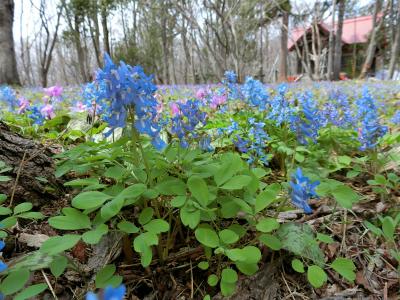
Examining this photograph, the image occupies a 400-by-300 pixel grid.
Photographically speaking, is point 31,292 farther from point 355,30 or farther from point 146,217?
point 355,30

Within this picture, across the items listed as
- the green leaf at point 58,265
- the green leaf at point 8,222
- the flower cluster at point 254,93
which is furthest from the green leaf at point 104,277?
the flower cluster at point 254,93

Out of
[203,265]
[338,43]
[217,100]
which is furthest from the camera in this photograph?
[338,43]

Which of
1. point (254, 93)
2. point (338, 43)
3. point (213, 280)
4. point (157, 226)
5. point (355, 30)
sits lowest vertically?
point (213, 280)

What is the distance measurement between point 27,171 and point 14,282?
715mm

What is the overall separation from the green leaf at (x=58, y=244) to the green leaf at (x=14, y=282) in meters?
0.08

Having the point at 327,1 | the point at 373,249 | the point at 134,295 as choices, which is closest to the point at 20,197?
the point at 134,295

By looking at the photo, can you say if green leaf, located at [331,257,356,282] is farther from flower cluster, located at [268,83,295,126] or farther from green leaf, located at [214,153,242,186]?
flower cluster, located at [268,83,295,126]

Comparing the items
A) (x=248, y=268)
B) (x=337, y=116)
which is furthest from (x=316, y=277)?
(x=337, y=116)

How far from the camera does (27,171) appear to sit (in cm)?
146

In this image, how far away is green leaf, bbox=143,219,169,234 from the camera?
0.98 metres

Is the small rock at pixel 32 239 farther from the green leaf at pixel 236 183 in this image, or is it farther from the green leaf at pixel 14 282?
the green leaf at pixel 236 183

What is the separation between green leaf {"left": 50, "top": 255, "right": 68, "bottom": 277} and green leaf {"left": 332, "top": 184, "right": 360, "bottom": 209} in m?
0.93

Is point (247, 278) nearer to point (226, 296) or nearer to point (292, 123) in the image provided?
point (226, 296)

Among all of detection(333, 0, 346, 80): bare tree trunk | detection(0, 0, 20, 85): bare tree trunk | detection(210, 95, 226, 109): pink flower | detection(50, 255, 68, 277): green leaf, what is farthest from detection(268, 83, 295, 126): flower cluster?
detection(333, 0, 346, 80): bare tree trunk
